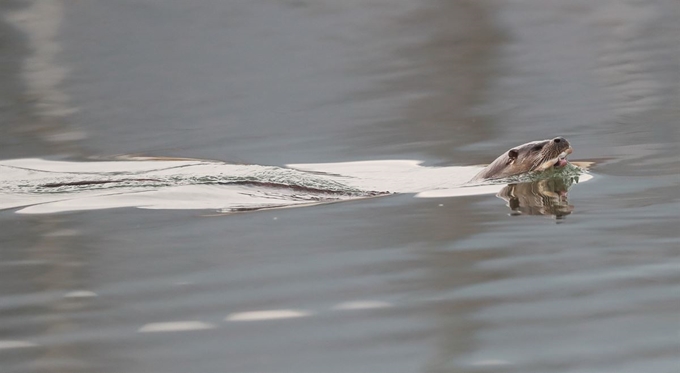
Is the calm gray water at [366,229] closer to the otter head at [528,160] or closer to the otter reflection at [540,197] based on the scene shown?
the otter reflection at [540,197]

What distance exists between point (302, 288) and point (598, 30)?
1685 cm

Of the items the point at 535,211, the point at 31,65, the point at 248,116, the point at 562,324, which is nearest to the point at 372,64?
the point at 248,116

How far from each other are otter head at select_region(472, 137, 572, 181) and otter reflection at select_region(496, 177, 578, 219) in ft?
0.56

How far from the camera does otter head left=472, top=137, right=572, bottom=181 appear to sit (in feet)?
35.0

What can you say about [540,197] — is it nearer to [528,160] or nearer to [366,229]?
[528,160]

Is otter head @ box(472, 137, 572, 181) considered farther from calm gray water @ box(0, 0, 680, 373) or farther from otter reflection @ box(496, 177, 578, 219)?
calm gray water @ box(0, 0, 680, 373)

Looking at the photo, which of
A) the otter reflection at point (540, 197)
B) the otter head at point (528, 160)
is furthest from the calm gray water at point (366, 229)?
the otter head at point (528, 160)

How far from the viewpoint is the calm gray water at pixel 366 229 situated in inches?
216

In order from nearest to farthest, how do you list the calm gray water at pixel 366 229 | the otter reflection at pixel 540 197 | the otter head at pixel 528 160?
the calm gray water at pixel 366 229
the otter reflection at pixel 540 197
the otter head at pixel 528 160

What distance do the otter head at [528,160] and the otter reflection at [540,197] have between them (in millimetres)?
171

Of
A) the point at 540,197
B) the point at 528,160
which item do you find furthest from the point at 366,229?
the point at 528,160

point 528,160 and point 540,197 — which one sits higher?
point 528,160

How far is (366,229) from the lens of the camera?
27.8 ft

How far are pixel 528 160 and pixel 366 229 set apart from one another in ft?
9.18
